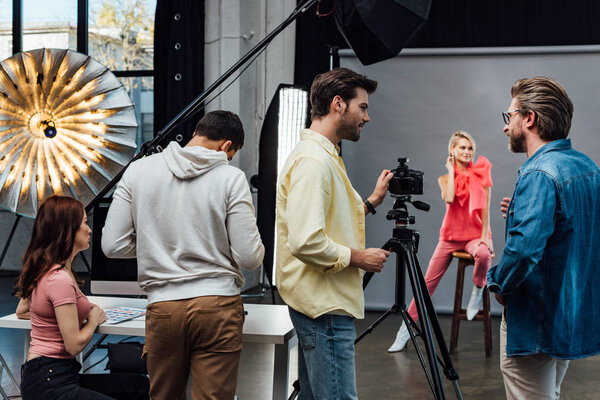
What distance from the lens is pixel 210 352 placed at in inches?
72.6

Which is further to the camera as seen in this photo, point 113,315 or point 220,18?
point 220,18

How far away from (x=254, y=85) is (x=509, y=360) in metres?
4.76

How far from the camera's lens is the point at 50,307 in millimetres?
2068

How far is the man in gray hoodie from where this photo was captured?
182 cm

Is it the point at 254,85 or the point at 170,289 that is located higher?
the point at 254,85

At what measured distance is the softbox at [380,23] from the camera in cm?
270

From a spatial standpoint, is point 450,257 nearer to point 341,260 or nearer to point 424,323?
point 424,323

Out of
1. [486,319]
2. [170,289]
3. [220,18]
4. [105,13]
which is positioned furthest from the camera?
[105,13]

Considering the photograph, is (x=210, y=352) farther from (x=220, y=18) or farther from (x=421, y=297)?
(x=220, y=18)

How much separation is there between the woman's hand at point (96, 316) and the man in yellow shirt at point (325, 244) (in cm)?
74

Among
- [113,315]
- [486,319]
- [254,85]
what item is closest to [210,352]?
[113,315]

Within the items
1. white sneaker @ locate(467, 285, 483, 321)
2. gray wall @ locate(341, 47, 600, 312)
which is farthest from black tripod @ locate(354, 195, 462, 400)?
gray wall @ locate(341, 47, 600, 312)

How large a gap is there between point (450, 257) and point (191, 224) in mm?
2776

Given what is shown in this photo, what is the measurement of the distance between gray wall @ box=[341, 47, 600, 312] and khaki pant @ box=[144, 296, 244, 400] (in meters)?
3.67
